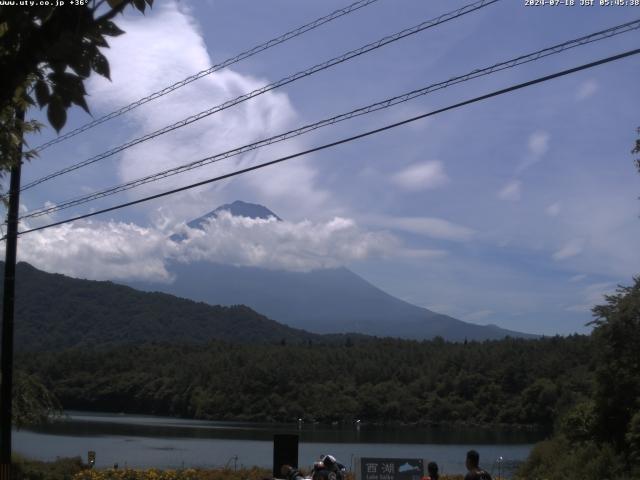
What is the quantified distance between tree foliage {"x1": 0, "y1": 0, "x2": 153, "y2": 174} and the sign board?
486 inches

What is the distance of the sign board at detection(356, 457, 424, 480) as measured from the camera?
15.2 m

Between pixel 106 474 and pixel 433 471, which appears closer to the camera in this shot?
pixel 433 471

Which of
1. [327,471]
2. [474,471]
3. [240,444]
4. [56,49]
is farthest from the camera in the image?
[240,444]

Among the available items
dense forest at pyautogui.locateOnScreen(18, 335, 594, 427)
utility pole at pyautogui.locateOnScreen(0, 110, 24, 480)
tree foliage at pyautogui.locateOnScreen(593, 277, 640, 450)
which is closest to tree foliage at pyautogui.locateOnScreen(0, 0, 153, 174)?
utility pole at pyautogui.locateOnScreen(0, 110, 24, 480)

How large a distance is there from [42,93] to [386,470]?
12.6 m

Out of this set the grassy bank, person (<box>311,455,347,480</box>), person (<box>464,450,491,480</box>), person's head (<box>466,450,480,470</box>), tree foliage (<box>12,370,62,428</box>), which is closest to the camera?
person (<box>464,450,491,480</box>)

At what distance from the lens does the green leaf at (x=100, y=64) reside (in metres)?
3.93

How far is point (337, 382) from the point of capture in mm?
94812

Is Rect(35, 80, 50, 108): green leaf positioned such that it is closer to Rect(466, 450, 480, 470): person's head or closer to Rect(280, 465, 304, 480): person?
Rect(466, 450, 480, 470): person's head

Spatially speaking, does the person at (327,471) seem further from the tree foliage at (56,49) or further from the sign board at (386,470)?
the tree foliage at (56,49)

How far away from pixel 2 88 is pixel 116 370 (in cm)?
10879

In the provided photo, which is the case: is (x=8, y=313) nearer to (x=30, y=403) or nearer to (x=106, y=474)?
(x=30, y=403)

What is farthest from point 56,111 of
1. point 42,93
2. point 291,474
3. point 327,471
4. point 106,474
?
point 106,474

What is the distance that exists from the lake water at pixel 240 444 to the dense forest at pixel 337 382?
4306 mm
